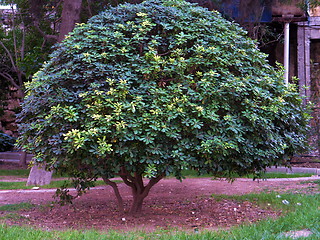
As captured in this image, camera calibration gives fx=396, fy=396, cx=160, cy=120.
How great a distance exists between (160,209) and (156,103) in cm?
258

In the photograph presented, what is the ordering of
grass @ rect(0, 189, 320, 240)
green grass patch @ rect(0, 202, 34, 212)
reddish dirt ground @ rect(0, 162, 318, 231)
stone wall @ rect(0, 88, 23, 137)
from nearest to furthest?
1. grass @ rect(0, 189, 320, 240)
2. reddish dirt ground @ rect(0, 162, 318, 231)
3. green grass patch @ rect(0, 202, 34, 212)
4. stone wall @ rect(0, 88, 23, 137)

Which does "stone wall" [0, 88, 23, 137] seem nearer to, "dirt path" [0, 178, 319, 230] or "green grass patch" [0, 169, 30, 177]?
"green grass patch" [0, 169, 30, 177]

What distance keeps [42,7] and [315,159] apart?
10.0m

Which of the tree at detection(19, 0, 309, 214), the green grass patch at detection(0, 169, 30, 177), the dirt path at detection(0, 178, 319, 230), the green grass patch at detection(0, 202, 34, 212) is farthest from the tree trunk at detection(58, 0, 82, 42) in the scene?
the green grass patch at detection(0, 169, 30, 177)

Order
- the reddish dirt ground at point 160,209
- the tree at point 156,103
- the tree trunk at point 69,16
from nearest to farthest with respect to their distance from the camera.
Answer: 1. the tree at point 156,103
2. the reddish dirt ground at point 160,209
3. the tree trunk at point 69,16

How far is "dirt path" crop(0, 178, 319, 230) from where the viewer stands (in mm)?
5738

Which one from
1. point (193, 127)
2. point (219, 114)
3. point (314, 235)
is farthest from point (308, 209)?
point (193, 127)

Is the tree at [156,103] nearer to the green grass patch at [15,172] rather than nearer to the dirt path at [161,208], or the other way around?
the dirt path at [161,208]

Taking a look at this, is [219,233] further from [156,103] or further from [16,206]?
[16,206]

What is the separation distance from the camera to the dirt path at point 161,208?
5.74 meters

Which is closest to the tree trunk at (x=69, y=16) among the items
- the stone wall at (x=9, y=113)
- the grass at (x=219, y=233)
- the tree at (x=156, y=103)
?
the tree at (x=156, y=103)

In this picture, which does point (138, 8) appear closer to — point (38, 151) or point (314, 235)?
point (38, 151)

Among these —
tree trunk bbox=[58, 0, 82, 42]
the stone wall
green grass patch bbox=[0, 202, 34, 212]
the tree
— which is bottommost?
green grass patch bbox=[0, 202, 34, 212]

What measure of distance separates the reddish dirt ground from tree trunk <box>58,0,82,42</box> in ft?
13.1
